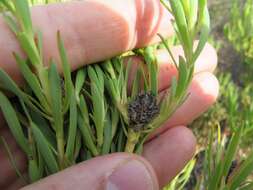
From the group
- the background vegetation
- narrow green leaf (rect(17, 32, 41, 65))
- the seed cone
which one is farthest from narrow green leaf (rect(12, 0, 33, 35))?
the background vegetation

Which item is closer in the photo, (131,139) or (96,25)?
(131,139)

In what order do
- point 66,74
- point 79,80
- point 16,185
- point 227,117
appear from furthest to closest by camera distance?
point 227,117, point 16,185, point 79,80, point 66,74

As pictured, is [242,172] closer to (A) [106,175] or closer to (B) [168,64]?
(A) [106,175]

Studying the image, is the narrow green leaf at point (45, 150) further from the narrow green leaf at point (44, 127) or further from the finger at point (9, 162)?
the finger at point (9, 162)

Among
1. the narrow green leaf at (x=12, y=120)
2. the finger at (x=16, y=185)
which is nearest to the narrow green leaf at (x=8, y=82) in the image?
the narrow green leaf at (x=12, y=120)

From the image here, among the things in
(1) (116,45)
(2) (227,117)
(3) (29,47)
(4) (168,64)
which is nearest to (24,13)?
(3) (29,47)

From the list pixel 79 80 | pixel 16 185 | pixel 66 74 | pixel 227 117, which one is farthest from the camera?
pixel 227 117

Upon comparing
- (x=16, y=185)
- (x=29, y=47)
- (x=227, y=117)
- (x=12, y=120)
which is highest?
(x=29, y=47)
